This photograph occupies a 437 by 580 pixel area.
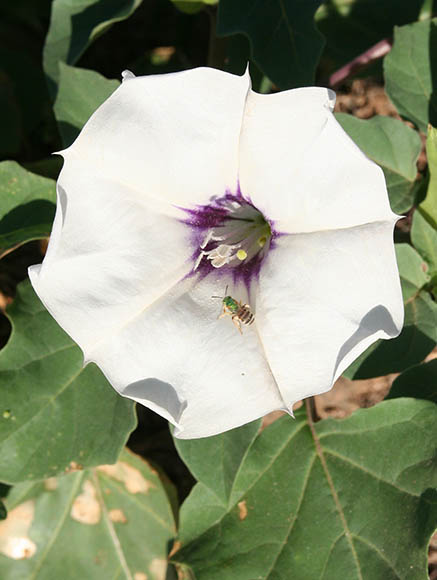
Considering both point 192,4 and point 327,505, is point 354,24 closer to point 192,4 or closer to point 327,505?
point 192,4

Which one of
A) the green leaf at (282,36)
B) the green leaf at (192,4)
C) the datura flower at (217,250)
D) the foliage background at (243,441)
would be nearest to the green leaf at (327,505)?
the foliage background at (243,441)

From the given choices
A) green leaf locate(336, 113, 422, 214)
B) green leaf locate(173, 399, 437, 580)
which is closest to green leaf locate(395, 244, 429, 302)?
green leaf locate(336, 113, 422, 214)

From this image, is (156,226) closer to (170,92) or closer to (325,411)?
(170,92)

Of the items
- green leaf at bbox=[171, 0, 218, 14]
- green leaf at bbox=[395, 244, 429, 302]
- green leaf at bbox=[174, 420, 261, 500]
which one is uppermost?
green leaf at bbox=[171, 0, 218, 14]

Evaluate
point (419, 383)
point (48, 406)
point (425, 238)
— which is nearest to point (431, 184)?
point (425, 238)

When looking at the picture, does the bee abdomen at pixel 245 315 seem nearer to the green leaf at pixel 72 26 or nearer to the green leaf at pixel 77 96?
the green leaf at pixel 77 96

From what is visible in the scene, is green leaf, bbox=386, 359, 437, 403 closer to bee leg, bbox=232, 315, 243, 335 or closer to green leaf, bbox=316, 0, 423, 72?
bee leg, bbox=232, 315, 243, 335

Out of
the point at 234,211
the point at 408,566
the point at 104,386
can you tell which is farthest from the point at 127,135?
the point at 408,566

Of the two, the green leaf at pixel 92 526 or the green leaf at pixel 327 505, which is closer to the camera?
the green leaf at pixel 327 505
